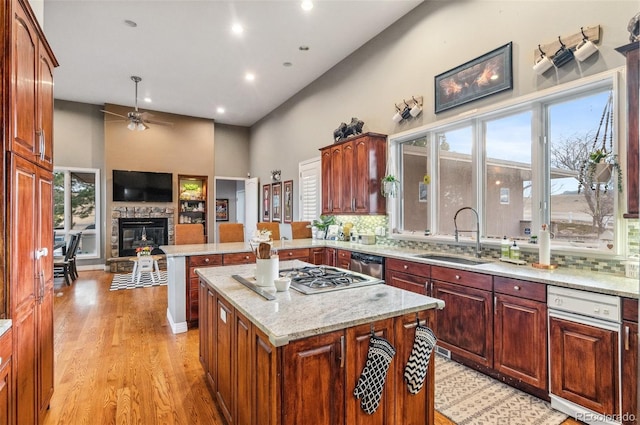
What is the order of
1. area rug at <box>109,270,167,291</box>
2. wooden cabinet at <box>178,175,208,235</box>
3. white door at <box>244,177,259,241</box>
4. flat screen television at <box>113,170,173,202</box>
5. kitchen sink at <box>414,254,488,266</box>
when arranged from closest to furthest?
kitchen sink at <box>414,254,488,266</box> → area rug at <box>109,270,167,291</box> → flat screen television at <box>113,170,173,202</box> → wooden cabinet at <box>178,175,208,235</box> → white door at <box>244,177,259,241</box>

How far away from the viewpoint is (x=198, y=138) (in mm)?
8664

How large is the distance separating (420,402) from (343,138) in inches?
164

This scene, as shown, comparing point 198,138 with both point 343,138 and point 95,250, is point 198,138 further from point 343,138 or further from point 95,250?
point 343,138

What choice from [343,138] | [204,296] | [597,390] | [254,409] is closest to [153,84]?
[343,138]

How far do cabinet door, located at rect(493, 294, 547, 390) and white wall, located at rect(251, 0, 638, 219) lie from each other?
2.01 m

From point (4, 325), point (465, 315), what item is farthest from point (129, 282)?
point (465, 315)

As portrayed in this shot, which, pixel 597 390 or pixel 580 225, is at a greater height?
pixel 580 225

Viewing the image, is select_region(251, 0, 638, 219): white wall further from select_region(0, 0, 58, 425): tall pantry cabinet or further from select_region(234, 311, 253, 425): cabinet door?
select_region(0, 0, 58, 425): tall pantry cabinet

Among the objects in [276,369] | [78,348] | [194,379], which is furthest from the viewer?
[78,348]

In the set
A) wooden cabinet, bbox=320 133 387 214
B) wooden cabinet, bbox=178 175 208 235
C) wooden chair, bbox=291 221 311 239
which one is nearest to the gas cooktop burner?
wooden cabinet, bbox=320 133 387 214

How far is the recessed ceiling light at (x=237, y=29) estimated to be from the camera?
4.54m

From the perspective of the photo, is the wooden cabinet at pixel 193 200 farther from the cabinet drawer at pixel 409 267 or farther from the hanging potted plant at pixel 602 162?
the hanging potted plant at pixel 602 162

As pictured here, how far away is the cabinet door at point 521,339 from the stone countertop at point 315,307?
1.08 m

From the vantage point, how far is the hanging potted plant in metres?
2.44
